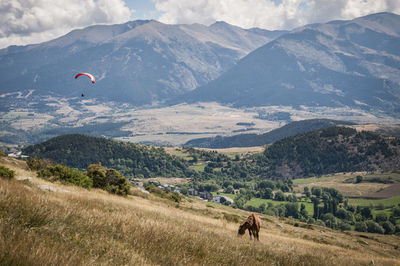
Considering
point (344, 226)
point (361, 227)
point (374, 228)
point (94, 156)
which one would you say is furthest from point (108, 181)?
point (94, 156)

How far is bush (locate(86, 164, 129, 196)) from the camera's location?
109 ft

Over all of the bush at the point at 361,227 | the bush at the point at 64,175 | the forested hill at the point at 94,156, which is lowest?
the bush at the point at 361,227

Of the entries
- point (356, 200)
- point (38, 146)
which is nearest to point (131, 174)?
point (38, 146)

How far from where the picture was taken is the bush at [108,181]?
109ft

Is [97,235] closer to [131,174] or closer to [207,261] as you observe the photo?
[207,261]

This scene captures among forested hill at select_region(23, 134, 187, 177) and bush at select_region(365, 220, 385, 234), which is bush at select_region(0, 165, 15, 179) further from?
forested hill at select_region(23, 134, 187, 177)

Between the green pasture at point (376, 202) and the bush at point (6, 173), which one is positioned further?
the green pasture at point (376, 202)

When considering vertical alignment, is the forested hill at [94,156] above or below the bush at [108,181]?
below

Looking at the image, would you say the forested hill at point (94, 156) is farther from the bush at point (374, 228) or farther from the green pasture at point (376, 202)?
the bush at point (374, 228)

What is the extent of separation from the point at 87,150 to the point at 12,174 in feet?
581

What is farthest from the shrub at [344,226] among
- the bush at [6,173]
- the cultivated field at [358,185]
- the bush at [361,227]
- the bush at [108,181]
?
the bush at [6,173]

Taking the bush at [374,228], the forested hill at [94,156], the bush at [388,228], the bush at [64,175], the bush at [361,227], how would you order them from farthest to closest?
the forested hill at [94,156] → the bush at [388,228] → the bush at [361,227] → the bush at [374,228] → the bush at [64,175]

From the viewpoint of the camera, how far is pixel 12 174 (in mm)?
20453

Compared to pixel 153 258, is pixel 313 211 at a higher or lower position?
lower
